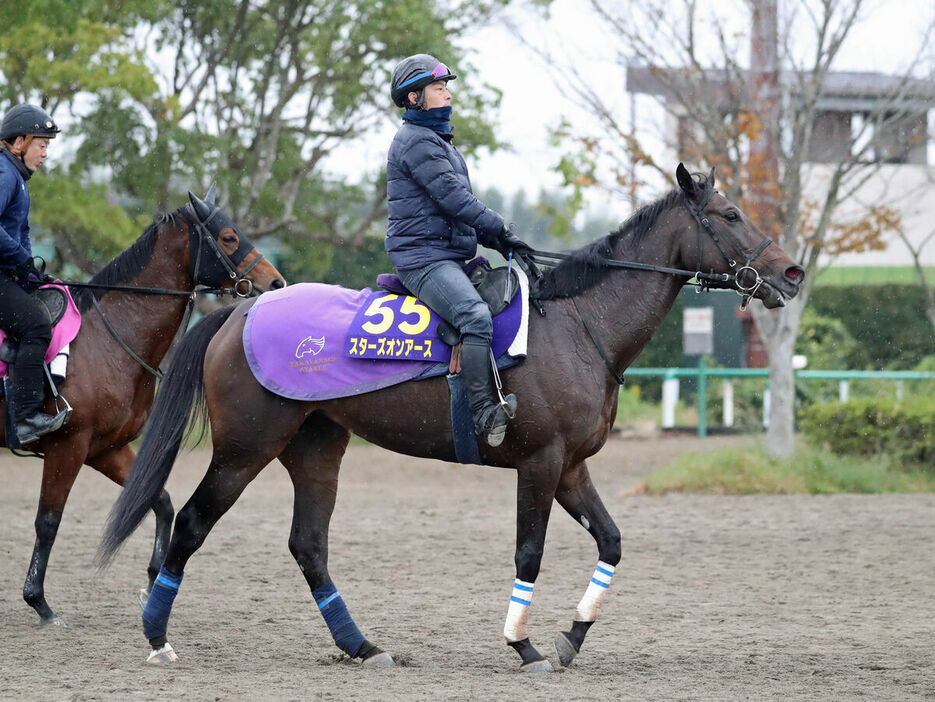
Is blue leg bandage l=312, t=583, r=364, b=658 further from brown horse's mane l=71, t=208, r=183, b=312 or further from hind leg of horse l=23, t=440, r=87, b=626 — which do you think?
brown horse's mane l=71, t=208, r=183, b=312

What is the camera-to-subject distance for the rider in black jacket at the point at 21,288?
6.35 m

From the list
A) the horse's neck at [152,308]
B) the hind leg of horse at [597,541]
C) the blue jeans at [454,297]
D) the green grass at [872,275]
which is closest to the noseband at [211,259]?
the horse's neck at [152,308]

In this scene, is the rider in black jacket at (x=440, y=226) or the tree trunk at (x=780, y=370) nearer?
the rider in black jacket at (x=440, y=226)

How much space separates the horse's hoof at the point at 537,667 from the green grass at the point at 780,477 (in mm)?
7052

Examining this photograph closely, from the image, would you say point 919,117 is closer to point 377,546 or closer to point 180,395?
point 377,546

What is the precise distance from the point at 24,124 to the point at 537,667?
4.16 meters

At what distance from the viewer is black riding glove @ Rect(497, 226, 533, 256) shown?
5582 mm

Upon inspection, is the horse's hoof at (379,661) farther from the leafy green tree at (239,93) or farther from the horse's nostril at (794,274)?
the leafy green tree at (239,93)

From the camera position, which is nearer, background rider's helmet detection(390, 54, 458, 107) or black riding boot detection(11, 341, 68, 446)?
background rider's helmet detection(390, 54, 458, 107)

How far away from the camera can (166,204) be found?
15.7 metres

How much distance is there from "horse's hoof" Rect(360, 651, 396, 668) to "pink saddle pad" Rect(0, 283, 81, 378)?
261cm

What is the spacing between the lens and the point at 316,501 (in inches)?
229

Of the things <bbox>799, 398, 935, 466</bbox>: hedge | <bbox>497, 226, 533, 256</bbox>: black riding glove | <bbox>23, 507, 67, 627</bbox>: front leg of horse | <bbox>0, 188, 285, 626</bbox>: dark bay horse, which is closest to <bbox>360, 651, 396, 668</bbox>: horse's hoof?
<bbox>0, 188, 285, 626</bbox>: dark bay horse

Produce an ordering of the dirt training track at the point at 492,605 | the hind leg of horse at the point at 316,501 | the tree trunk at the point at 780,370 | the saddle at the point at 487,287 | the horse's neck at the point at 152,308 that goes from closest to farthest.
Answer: the dirt training track at the point at 492,605, the saddle at the point at 487,287, the hind leg of horse at the point at 316,501, the horse's neck at the point at 152,308, the tree trunk at the point at 780,370
